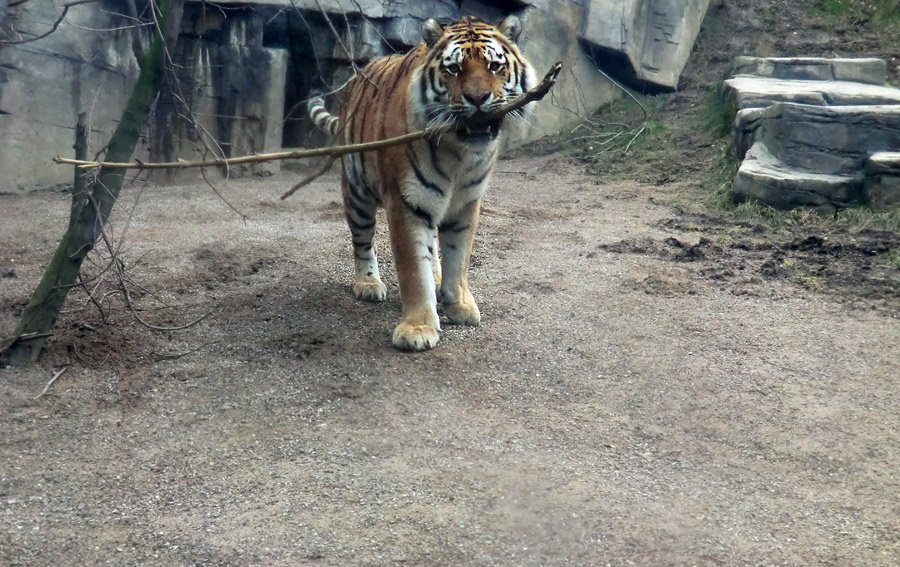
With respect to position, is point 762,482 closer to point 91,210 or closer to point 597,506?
point 597,506

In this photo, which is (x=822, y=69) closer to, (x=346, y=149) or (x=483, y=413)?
(x=483, y=413)

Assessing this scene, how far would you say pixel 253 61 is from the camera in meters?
7.92

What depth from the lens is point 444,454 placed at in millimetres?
3033

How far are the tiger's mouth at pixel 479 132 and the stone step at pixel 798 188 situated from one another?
301cm

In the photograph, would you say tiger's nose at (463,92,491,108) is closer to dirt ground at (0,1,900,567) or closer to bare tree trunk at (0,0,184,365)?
dirt ground at (0,1,900,567)

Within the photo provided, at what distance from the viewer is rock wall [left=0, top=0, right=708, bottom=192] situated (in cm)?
711

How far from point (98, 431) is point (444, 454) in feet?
4.16

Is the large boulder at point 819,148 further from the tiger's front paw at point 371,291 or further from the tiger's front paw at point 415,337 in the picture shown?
the tiger's front paw at point 415,337

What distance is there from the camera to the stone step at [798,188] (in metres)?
6.04

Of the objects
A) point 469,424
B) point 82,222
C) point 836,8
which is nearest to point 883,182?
point 469,424

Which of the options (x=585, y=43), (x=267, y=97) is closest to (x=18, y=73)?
(x=267, y=97)

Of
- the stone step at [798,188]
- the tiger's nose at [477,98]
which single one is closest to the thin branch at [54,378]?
the tiger's nose at [477,98]

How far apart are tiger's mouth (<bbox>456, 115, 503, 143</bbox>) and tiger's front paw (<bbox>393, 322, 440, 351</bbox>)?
2.88 ft

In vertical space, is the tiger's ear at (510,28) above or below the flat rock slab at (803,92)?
above
